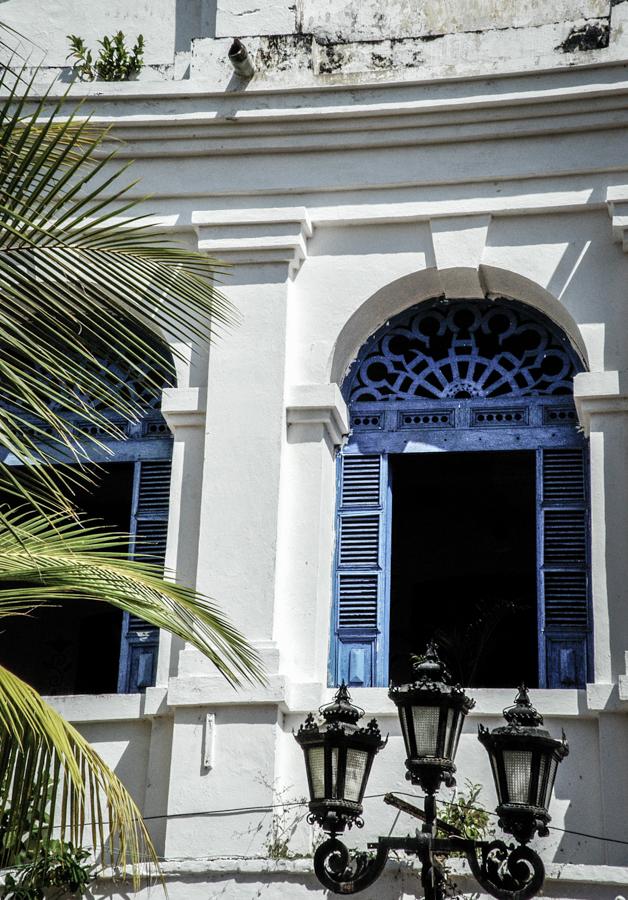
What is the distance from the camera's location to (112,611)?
1520 centimetres

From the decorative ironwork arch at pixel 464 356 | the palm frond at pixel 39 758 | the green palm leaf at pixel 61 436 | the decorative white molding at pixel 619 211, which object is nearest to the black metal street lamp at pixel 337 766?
the green palm leaf at pixel 61 436

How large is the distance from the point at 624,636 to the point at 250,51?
15.4 ft

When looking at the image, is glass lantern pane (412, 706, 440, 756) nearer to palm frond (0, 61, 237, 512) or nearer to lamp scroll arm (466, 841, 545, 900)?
lamp scroll arm (466, 841, 545, 900)

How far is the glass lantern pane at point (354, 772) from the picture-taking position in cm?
728

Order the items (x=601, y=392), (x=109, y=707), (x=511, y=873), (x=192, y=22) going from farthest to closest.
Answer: (x=192, y=22) → (x=601, y=392) → (x=109, y=707) → (x=511, y=873)

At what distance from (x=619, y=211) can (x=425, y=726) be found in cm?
451

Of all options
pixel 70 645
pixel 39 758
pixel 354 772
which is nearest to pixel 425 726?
pixel 354 772

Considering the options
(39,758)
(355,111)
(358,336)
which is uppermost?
(355,111)

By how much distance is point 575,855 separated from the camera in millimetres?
A: 9164

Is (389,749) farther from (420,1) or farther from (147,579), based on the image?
(420,1)

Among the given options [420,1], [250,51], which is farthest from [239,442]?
[420,1]

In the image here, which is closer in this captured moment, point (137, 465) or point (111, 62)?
point (137, 465)

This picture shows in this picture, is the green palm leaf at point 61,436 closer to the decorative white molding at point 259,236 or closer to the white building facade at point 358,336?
the white building facade at point 358,336

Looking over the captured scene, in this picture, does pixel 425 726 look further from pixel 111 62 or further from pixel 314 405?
pixel 111 62
